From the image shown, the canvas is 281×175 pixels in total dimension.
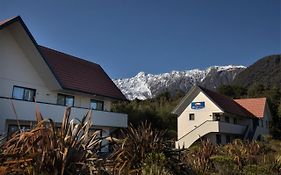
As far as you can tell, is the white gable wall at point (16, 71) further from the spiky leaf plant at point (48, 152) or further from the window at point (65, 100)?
the spiky leaf plant at point (48, 152)

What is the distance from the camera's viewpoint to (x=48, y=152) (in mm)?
4723

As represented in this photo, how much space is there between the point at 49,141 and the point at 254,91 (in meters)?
78.8

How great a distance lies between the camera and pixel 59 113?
21906 mm

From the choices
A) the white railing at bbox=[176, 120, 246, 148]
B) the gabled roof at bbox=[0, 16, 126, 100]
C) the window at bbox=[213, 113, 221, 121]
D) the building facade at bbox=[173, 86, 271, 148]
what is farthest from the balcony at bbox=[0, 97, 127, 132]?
the window at bbox=[213, 113, 221, 121]

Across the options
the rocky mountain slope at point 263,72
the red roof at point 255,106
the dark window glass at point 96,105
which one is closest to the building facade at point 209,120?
the red roof at point 255,106

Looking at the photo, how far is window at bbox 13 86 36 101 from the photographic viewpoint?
21.2m

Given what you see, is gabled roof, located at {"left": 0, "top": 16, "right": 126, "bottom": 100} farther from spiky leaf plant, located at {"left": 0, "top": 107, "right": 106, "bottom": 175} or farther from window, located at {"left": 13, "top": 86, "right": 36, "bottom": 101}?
spiky leaf plant, located at {"left": 0, "top": 107, "right": 106, "bottom": 175}

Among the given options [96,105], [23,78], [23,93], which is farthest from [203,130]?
[23,78]

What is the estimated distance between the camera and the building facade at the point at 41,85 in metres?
20.0

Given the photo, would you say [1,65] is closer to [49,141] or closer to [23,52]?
[23,52]

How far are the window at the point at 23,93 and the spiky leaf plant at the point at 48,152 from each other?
1725 centimetres

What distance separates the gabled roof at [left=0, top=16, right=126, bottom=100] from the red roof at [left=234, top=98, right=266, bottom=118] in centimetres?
2771

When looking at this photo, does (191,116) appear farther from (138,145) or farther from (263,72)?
(263,72)

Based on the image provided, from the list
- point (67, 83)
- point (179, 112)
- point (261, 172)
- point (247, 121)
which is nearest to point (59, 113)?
point (67, 83)
